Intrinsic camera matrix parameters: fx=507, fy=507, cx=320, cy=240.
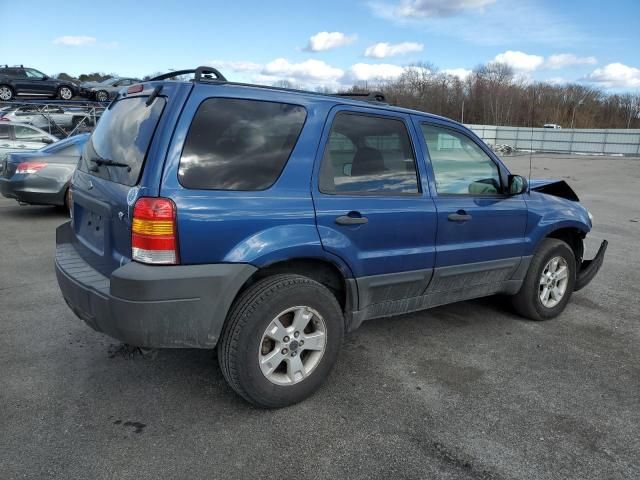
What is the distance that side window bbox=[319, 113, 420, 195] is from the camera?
3098 millimetres

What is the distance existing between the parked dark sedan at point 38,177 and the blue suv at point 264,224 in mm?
5924

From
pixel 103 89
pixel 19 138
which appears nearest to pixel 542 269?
pixel 19 138

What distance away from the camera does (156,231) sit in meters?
2.52

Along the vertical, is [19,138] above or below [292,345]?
above

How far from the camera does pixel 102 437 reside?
2.70 meters

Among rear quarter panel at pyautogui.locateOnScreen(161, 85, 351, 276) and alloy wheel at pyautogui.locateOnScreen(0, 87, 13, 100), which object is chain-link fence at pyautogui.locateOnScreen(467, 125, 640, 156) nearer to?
alloy wheel at pyautogui.locateOnScreen(0, 87, 13, 100)

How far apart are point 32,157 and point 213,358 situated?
Result: 23.0ft

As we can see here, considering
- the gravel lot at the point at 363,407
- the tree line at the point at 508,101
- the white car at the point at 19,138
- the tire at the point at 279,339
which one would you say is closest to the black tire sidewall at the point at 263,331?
the tire at the point at 279,339

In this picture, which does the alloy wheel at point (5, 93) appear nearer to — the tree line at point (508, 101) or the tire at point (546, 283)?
the tire at point (546, 283)

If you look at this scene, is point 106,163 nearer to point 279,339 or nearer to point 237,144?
point 237,144

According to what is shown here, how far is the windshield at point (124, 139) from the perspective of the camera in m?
2.71

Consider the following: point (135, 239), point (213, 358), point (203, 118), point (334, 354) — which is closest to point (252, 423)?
point (334, 354)

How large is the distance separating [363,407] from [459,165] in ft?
6.30

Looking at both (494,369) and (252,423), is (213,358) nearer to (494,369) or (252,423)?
(252,423)
